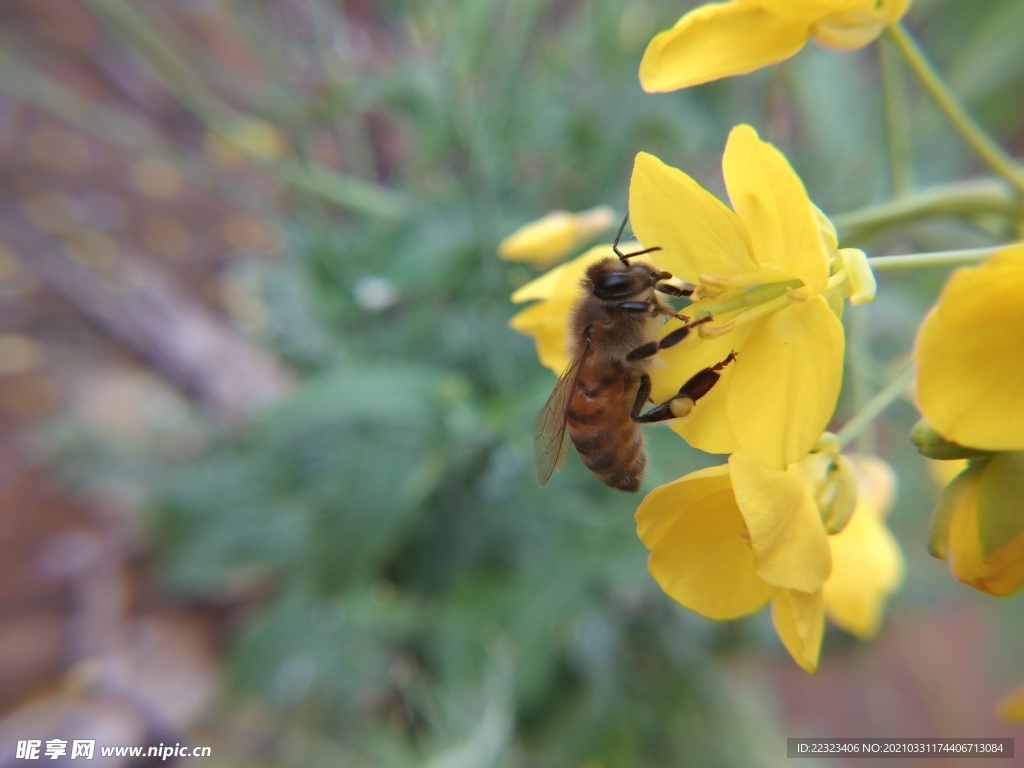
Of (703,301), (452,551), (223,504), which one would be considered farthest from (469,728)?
(703,301)

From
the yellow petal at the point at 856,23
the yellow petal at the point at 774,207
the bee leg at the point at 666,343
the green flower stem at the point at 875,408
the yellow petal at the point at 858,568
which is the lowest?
the yellow petal at the point at 858,568

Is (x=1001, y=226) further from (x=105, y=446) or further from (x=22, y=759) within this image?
(x=105, y=446)

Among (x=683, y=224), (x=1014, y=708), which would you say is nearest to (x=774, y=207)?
(x=683, y=224)

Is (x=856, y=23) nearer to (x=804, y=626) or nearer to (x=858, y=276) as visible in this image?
(x=858, y=276)

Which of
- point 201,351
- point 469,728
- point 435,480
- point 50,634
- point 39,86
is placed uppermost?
point 39,86

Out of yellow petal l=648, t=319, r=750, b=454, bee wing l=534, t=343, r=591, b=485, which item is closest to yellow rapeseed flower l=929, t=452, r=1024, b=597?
yellow petal l=648, t=319, r=750, b=454

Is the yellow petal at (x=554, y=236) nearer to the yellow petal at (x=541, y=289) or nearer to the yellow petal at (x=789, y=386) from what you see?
the yellow petal at (x=541, y=289)

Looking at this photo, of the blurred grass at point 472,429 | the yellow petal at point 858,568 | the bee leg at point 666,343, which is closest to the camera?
the bee leg at point 666,343

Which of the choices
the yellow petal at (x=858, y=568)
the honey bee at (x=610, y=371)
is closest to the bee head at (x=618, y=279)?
the honey bee at (x=610, y=371)
